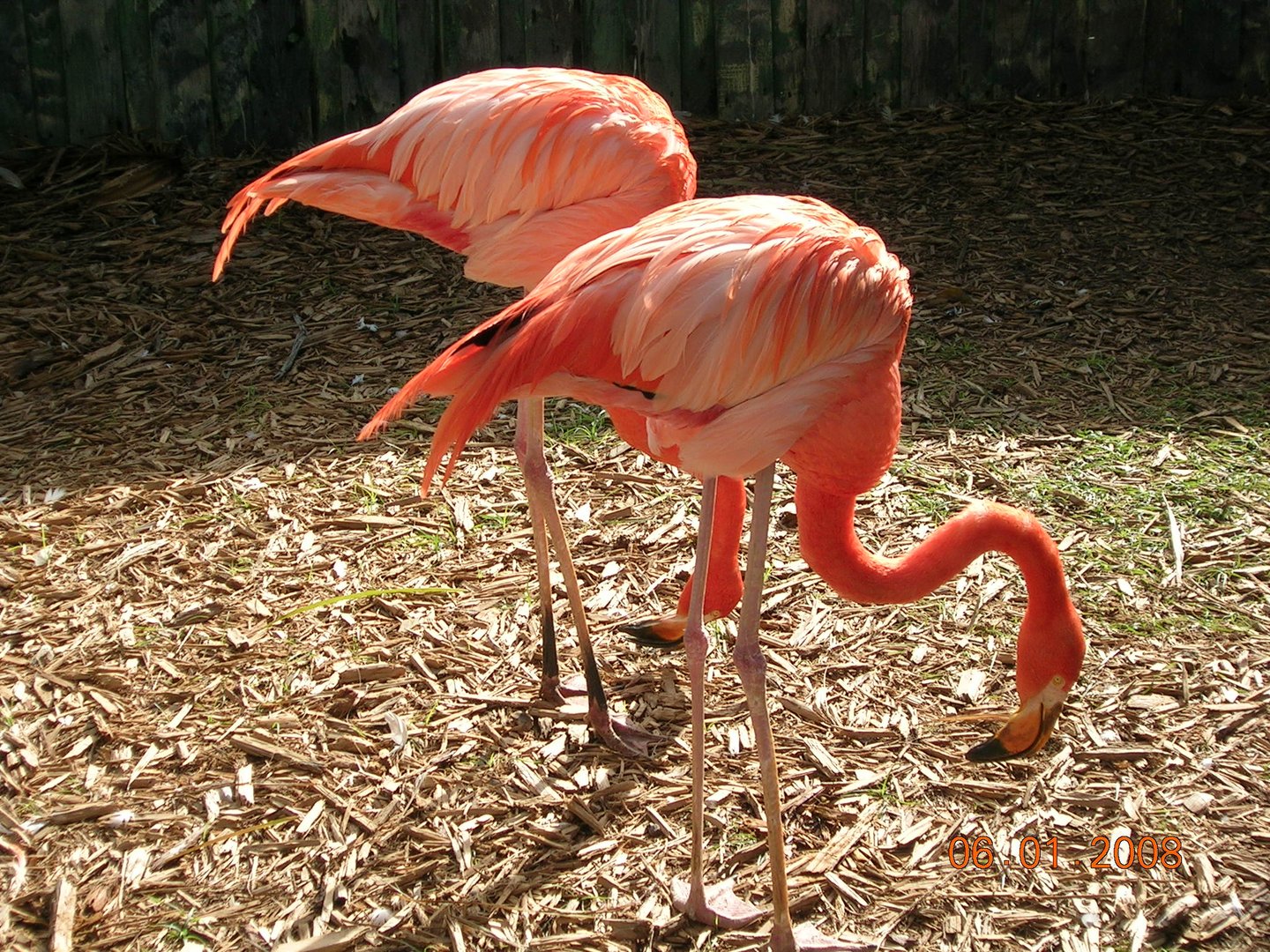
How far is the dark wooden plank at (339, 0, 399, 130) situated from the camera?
636 cm

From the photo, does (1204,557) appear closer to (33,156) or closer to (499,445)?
(499,445)

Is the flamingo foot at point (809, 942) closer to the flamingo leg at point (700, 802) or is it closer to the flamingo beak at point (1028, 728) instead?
the flamingo leg at point (700, 802)

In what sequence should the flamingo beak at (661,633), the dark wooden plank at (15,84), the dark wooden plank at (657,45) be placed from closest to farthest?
the flamingo beak at (661,633)
the dark wooden plank at (15,84)
the dark wooden plank at (657,45)

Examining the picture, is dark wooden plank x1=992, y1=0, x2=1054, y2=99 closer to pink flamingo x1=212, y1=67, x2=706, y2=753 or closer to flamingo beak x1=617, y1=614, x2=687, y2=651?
pink flamingo x1=212, y1=67, x2=706, y2=753

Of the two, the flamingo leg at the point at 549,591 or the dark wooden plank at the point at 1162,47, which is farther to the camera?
the dark wooden plank at the point at 1162,47

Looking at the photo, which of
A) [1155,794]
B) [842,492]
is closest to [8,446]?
[842,492]

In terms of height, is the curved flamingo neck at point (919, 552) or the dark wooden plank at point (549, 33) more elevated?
the dark wooden plank at point (549, 33)

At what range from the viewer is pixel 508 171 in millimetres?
3613

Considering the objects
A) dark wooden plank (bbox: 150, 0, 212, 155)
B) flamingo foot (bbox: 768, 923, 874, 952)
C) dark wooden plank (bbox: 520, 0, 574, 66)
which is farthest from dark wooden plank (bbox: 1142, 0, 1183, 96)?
flamingo foot (bbox: 768, 923, 874, 952)

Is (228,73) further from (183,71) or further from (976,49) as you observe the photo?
(976,49)

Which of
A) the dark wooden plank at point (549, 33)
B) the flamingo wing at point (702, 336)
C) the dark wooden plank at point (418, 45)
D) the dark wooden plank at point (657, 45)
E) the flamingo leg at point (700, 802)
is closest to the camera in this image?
the flamingo wing at point (702, 336)

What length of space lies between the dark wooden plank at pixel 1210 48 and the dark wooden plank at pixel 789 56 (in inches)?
82.6

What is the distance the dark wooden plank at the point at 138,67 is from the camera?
6.23m

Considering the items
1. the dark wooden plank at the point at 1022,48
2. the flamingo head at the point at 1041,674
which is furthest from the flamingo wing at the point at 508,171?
the dark wooden plank at the point at 1022,48
